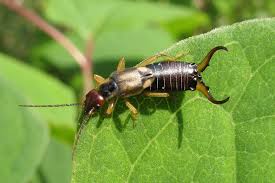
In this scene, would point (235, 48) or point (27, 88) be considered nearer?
point (235, 48)

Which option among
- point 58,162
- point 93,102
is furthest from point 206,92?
point 58,162

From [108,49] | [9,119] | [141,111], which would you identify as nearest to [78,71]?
[108,49]

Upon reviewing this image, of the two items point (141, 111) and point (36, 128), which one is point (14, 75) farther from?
point (141, 111)

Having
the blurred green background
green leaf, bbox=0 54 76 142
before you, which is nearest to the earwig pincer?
the blurred green background

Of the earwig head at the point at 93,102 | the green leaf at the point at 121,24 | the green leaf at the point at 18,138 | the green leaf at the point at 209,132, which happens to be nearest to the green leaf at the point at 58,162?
the green leaf at the point at 18,138

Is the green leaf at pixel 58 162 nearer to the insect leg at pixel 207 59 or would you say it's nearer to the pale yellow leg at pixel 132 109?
the pale yellow leg at pixel 132 109

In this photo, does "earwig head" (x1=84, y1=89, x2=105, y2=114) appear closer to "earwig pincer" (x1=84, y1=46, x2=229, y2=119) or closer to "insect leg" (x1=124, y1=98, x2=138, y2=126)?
"earwig pincer" (x1=84, y1=46, x2=229, y2=119)
